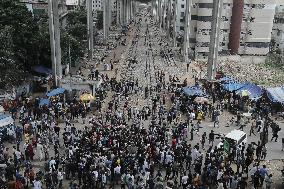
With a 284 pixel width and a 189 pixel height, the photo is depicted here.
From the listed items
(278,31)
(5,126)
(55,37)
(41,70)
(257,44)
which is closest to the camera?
(5,126)

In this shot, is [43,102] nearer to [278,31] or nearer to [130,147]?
[130,147]

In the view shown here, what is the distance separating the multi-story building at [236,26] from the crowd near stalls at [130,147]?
3096 centimetres

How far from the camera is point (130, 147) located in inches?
826

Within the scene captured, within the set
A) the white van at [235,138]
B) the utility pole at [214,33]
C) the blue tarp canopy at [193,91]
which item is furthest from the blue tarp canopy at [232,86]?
the white van at [235,138]

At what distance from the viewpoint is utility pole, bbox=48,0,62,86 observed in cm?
3481

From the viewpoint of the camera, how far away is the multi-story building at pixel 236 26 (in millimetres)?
62344

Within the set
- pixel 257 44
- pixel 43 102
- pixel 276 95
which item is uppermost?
pixel 257 44

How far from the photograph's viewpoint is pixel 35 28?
38.2m

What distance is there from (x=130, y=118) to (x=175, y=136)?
600cm

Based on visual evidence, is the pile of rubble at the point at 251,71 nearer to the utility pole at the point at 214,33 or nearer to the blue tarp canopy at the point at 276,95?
the utility pole at the point at 214,33

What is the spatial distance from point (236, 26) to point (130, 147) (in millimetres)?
47376

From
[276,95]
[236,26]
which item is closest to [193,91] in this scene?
[276,95]

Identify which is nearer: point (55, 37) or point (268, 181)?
point (268, 181)

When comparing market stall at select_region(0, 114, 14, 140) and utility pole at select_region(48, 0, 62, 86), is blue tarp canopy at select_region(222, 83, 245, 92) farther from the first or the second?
market stall at select_region(0, 114, 14, 140)
